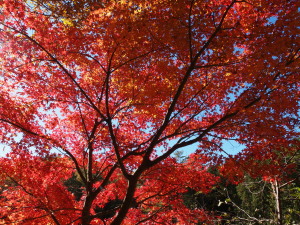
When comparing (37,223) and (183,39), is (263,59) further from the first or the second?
(37,223)

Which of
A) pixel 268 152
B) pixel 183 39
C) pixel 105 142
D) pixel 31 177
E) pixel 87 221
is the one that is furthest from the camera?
pixel 105 142

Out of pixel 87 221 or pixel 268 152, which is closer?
pixel 87 221

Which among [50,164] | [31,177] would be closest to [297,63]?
[50,164]

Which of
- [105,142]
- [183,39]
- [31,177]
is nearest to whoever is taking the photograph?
[183,39]

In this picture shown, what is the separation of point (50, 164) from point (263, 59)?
7.03m

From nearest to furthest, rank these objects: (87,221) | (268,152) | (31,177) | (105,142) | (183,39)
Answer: (183,39)
(87,221)
(268,152)
(31,177)
(105,142)

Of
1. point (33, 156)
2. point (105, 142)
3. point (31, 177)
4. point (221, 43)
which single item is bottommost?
point (31, 177)

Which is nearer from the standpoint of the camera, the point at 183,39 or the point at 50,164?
the point at 183,39

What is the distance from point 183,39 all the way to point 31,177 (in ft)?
21.2

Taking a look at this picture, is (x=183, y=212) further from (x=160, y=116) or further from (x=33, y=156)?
(x=33, y=156)

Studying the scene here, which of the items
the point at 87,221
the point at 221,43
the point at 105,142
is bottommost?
the point at 87,221

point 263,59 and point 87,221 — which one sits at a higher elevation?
point 263,59

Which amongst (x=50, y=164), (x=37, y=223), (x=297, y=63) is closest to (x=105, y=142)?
(x=50, y=164)

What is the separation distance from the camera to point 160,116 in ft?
22.4
